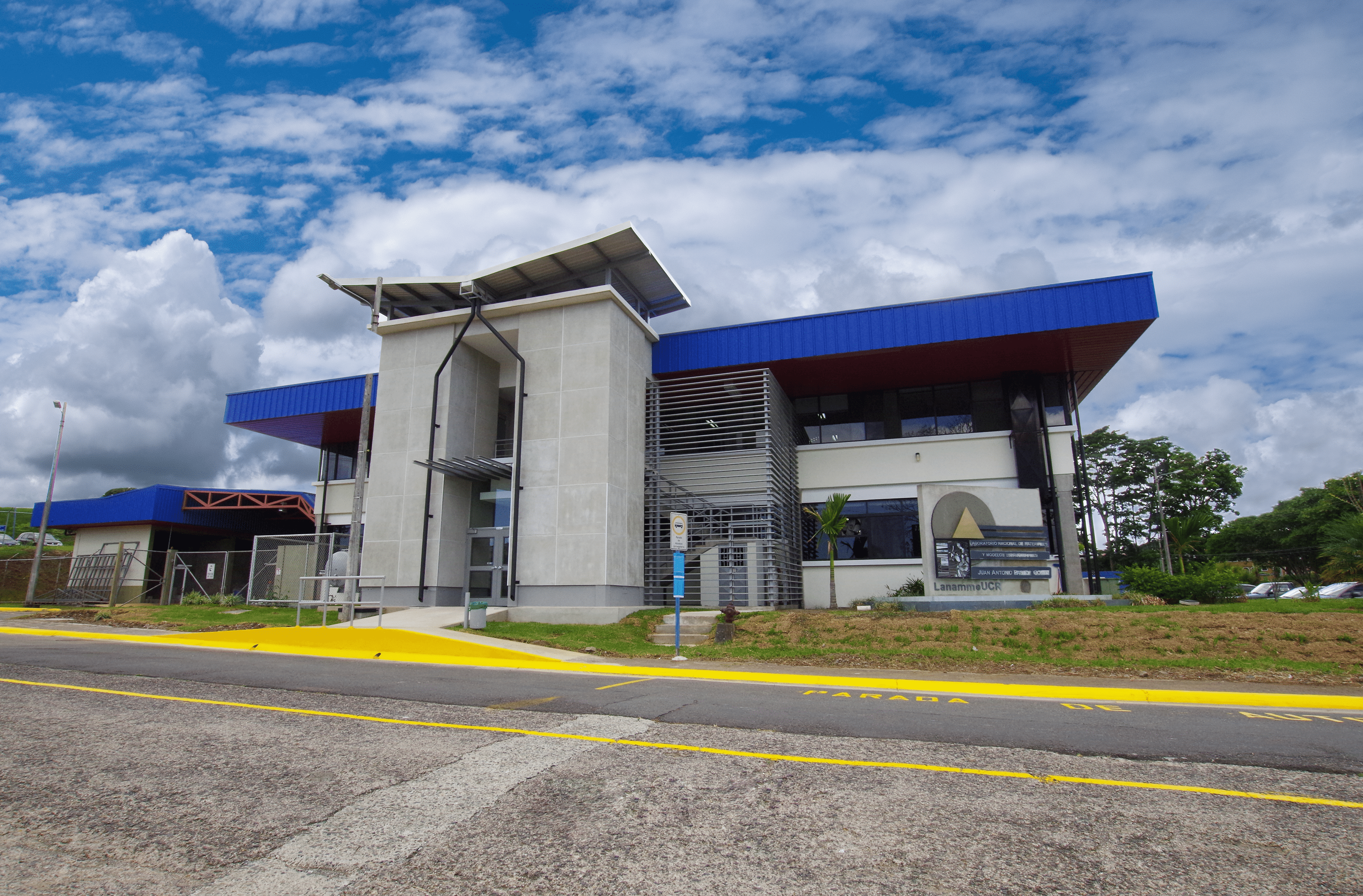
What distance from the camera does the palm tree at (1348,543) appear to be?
19938 millimetres

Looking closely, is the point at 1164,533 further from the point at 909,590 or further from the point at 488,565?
the point at 488,565

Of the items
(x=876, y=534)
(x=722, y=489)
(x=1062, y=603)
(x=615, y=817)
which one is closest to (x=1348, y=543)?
(x=1062, y=603)

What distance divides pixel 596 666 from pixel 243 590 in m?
27.2

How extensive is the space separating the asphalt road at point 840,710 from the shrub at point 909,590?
13.3 metres

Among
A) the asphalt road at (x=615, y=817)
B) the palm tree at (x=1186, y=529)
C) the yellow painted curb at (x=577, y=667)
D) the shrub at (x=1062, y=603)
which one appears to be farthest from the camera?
the palm tree at (x=1186, y=529)

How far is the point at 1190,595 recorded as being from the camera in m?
20.3

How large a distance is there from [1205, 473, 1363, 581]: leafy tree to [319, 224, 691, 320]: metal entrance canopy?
43.9 meters

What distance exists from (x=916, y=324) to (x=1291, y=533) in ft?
166

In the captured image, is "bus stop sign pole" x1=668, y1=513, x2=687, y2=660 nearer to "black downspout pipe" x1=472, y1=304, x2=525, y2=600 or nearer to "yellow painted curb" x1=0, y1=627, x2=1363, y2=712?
"yellow painted curb" x1=0, y1=627, x2=1363, y2=712

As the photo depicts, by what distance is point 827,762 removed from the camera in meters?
5.38

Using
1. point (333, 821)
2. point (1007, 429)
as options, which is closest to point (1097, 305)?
point (1007, 429)

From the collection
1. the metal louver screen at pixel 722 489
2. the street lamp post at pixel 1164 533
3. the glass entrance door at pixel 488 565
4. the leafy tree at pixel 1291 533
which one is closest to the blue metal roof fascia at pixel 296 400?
the glass entrance door at pixel 488 565

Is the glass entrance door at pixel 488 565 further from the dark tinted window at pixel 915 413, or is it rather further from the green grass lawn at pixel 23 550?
the green grass lawn at pixel 23 550

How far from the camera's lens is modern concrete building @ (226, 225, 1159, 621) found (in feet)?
68.7
